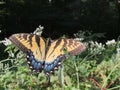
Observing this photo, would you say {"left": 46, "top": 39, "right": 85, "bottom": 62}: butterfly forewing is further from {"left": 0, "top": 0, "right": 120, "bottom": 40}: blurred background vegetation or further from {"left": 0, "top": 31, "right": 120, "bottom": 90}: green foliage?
{"left": 0, "top": 0, "right": 120, "bottom": 40}: blurred background vegetation

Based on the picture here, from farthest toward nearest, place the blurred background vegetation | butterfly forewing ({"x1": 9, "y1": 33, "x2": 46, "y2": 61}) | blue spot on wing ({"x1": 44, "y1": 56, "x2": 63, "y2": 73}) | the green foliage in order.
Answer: the blurred background vegetation
butterfly forewing ({"x1": 9, "y1": 33, "x2": 46, "y2": 61})
blue spot on wing ({"x1": 44, "y1": 56, "x2": 63, "y2": 73})
the green foliage

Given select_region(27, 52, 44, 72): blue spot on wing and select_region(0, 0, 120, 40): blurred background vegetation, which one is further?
select_region(0, 0, 120, 40): blurred background vegetation

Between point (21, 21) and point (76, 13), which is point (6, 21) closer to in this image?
point (21, 21)

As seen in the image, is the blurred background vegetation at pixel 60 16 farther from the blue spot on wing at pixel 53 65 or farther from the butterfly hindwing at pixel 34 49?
the blue spot on wing at pixel 53 65

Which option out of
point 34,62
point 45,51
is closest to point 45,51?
point 45,51

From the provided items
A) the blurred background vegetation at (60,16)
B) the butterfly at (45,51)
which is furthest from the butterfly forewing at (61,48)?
the blurred background vegetation at (60,16)

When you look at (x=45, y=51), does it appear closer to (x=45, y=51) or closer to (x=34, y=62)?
(x=45, y=51)

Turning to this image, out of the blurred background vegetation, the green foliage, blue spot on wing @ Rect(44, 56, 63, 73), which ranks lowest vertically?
the blurred background vegetation

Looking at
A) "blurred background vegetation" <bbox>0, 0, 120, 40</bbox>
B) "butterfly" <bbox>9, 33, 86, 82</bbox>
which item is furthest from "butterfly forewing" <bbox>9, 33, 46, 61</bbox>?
"blurred background vegetation" <bbox>0, 0, 120, 40</bbox>
